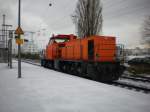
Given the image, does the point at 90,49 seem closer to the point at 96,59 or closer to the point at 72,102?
the point at 96,59

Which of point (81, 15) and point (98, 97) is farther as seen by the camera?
point (81, 15)

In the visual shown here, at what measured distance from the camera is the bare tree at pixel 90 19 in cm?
2811

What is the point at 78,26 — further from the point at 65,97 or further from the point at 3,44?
the point at 65,97

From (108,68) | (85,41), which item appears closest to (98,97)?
(108,68)

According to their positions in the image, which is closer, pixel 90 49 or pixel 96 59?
pixel 96 59

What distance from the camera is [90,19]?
28.4 meters

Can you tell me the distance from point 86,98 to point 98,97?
436 mm

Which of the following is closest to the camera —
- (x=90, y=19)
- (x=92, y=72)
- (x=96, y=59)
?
(x=92, y=72)

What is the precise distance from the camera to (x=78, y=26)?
29.9 meters

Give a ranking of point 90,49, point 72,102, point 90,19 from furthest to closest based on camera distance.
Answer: point 90,19
point 90,49
point 72,102

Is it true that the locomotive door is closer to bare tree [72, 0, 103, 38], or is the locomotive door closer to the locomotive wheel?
the locomotive wheel

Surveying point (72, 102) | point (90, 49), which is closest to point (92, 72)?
→ point (90, 49)

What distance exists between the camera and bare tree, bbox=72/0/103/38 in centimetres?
2811

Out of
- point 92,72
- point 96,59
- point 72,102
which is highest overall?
point 96,59
